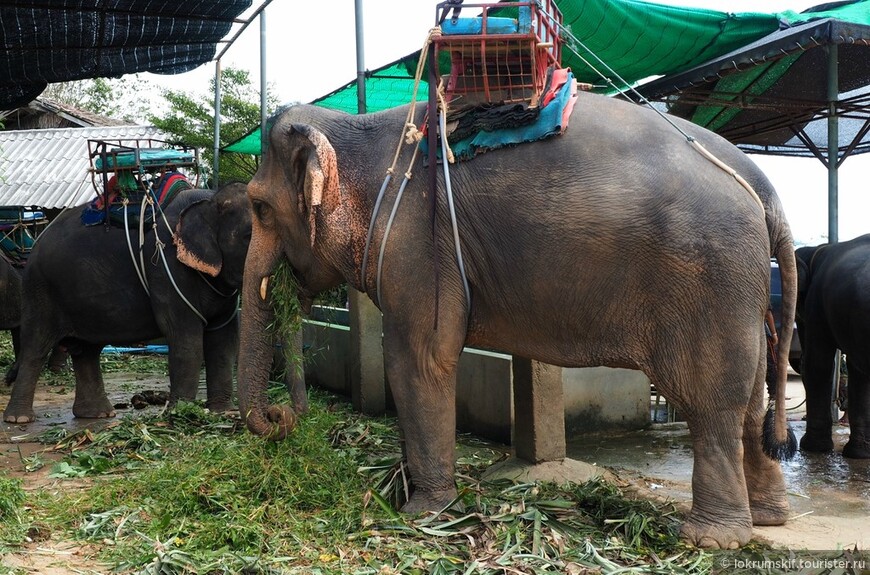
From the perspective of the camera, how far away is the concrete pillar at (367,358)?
7621 mm

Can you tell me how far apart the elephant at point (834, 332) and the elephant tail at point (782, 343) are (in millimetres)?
1986

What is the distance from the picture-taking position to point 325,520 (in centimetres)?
434

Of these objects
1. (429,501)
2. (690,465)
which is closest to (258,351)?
(429,501)

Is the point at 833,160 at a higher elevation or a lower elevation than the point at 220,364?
higher

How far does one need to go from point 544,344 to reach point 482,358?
2.37 metres

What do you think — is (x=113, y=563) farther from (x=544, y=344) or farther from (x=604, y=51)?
(x=604, y=51)

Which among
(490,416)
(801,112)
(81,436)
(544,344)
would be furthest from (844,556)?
(801,112)

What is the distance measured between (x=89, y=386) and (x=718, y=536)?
602 centimetres

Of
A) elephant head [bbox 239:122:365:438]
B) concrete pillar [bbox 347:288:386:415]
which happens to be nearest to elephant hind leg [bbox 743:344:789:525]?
elephant head [bbox 239:122:365:438]

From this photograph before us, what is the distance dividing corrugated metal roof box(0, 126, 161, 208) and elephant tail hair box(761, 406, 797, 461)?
1575 centimetres

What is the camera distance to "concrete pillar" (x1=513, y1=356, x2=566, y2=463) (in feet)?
17.6

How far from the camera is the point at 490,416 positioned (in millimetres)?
6699

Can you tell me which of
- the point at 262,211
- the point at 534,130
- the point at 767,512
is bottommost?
the point at 767,512

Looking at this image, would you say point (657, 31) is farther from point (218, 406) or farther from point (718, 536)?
point (718, 536)
